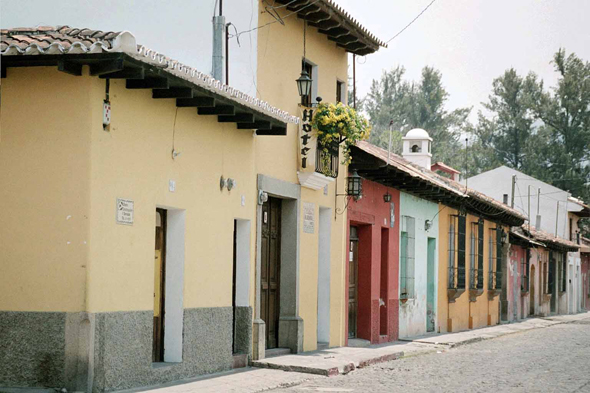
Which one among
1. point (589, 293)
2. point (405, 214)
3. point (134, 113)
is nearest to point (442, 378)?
point (134, 113)

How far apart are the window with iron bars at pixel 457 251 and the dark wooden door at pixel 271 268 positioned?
11.8 m

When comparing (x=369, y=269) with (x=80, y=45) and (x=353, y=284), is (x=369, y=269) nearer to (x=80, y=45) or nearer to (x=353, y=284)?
(x=353, y=284)

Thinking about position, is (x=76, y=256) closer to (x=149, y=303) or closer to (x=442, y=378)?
(x=149, y=303)

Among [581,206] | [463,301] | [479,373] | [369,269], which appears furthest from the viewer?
[581,206]

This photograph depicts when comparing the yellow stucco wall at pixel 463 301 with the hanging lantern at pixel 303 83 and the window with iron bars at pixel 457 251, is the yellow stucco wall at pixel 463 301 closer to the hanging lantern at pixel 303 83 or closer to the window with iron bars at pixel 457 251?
the window with iron bars at pixel 457 251

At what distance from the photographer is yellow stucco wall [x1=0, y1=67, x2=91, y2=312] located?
972cm

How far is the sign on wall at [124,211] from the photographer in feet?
34.0

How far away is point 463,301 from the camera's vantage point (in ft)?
93.4

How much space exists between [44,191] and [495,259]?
25547 millimetres

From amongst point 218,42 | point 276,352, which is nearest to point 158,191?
point 218,42

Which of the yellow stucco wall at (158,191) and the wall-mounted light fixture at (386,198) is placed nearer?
the yellow stucco wall at (158,191)

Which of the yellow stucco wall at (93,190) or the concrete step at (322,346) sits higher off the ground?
the yellow stucco wall at (93,190)

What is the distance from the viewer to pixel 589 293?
64.8 meters

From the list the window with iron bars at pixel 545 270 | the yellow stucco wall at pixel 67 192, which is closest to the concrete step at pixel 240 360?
the yellow stucco wall at pixel 67 192
